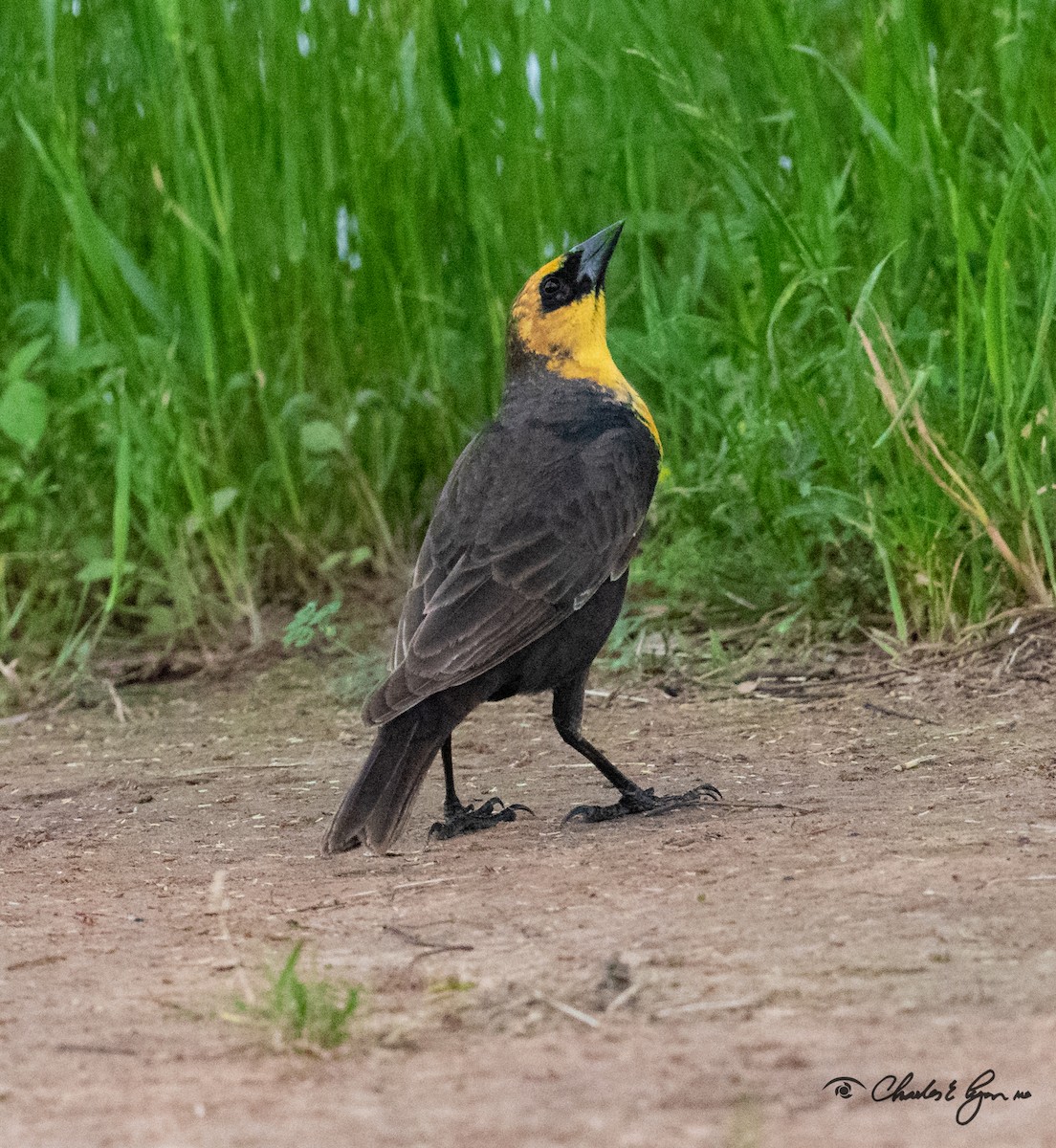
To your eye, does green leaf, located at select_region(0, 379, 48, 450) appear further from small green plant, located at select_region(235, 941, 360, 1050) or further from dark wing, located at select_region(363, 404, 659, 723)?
small green plant, located at select_region(235, 941, 360, 1050)

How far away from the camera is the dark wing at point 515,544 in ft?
11.9

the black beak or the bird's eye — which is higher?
the black beak

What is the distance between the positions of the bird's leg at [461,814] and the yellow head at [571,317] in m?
1.14

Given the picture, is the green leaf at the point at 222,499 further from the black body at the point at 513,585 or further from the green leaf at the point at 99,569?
the black body at the point at 513,585

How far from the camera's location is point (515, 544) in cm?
386

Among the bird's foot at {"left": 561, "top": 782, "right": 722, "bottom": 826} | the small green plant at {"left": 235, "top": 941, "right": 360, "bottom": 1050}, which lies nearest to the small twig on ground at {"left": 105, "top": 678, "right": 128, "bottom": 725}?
the bird's foot at {"left": 561, "top": 782, "right": 722, "bottom": 826}

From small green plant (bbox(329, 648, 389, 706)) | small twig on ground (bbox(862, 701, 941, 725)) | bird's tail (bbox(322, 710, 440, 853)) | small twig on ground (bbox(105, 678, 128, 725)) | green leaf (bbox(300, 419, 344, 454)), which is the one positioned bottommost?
small twig on ground (bbox(862, 701, 941, 725))

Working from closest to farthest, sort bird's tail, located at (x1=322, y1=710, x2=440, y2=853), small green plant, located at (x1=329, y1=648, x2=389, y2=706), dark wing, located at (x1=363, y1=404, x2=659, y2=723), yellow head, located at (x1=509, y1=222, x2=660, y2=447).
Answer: bird's tail, located at (x1=322, y1=710, x2=440, y2=853) → dark wing, located at (x1=363, y1=404, x2=659, y2=723) → yellow head, located at (x1=509, y1=222, x2=660, y2=447) → small green plant, located at (x1=329, y1=648, x2=389, y2=706)

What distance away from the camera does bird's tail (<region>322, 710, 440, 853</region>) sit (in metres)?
3.47

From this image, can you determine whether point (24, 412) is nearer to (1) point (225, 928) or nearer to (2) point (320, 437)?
(2) point (320, 437)

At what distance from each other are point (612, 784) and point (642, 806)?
5.2 inches

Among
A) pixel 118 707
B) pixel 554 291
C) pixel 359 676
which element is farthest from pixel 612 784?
pixel 118 707

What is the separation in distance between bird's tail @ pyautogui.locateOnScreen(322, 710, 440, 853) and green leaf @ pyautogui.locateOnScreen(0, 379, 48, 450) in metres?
2.37

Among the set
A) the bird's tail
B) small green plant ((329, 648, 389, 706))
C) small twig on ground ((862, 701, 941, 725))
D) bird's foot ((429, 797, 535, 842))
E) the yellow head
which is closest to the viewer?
the bird's tail
